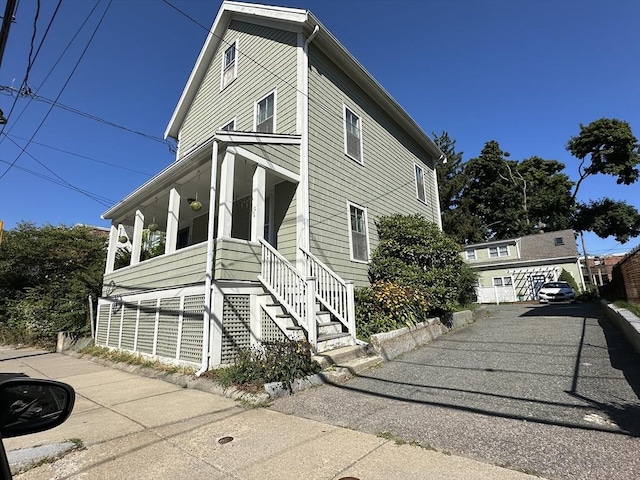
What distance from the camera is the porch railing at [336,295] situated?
6719 mm

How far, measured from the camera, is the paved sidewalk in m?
2.63

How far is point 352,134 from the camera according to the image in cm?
1037

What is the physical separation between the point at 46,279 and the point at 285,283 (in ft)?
46.1

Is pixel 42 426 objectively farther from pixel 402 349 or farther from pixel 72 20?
pixel 72 20

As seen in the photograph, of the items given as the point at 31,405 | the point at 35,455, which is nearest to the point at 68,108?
the point at 35,455

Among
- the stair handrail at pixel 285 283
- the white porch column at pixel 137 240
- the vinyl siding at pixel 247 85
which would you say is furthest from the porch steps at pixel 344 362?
the white porch column at pixel 137 240

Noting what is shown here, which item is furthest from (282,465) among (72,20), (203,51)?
(203,51)

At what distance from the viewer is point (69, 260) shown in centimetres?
1490

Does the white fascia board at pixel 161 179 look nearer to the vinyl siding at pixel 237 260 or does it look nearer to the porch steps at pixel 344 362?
the vinyl siding at pixel 237 260

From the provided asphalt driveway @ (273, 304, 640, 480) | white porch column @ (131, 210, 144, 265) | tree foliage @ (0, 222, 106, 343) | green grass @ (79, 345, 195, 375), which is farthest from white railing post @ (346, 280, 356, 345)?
tree foliage @ (0, 222, 106, 343)

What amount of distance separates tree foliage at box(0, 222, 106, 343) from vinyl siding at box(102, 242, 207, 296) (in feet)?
8.37

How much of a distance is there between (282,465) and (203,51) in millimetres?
13671

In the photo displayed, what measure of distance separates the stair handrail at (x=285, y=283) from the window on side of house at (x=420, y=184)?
895 centimetres

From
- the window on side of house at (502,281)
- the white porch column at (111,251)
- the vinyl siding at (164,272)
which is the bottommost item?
the vinyl siding at (164,272)
